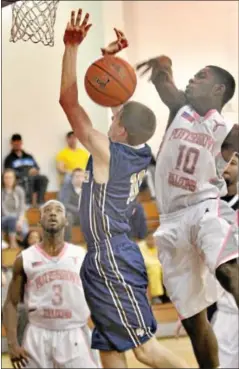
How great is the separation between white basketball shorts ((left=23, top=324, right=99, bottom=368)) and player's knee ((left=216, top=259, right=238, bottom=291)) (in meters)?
1.11

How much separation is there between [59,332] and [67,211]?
2.70 feet

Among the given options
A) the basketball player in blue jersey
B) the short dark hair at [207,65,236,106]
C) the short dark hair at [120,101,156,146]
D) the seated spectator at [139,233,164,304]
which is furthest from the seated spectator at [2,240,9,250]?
the short dark hair at [207,65,236,106]

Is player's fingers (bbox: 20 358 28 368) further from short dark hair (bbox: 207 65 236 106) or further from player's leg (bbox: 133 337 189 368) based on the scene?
short dark hair (bbox: 207 65 236 106)

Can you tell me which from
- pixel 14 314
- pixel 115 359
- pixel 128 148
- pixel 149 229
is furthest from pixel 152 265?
pixel 14 314

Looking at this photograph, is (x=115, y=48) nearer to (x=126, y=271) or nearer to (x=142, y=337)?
(x=126, y=271)

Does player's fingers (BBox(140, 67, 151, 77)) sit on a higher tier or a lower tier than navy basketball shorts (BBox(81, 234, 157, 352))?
higher

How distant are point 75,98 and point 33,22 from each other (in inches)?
14.3

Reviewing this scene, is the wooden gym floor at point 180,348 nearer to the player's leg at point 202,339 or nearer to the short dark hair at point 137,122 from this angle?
the player's leg at point 202,339

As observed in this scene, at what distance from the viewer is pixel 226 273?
3.90m

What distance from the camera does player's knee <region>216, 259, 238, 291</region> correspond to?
154 inches

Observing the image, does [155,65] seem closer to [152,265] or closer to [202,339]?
[152,265]

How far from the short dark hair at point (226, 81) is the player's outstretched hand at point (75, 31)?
671 mm

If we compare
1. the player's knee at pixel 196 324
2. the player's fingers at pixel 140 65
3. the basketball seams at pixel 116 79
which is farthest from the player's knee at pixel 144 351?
the player's fingers at pixel 140 65

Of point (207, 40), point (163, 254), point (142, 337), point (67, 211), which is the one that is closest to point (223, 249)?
point (163, 254)
